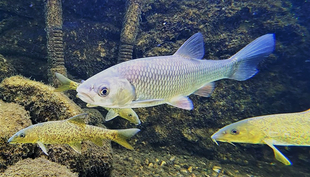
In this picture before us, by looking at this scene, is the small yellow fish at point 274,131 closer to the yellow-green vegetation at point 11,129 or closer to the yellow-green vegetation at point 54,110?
the yellow-green vegetation at point 54,110

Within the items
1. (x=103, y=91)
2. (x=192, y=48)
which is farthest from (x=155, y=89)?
(x=192, y=48)

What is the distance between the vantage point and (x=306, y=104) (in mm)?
5965

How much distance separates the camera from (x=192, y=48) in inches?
101

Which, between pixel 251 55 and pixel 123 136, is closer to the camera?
pixel 123 136

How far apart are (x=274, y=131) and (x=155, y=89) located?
1912 mm

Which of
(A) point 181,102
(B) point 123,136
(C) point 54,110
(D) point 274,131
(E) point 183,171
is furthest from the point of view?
(E) point 183,171

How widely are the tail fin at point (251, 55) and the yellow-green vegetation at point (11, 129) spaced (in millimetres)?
3276

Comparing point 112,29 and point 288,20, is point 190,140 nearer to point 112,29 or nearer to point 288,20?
point 112,29

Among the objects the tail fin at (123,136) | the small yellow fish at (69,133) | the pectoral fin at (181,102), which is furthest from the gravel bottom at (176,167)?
the pectoral fin at (181,102)

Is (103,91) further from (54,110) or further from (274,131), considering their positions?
(274,131)

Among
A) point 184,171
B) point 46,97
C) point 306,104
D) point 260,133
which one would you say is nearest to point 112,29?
point 46,97

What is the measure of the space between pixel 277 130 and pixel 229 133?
68 cm

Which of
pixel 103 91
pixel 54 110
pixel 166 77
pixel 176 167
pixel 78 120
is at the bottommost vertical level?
pixel 176 167

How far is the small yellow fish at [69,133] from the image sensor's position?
1977 mm
